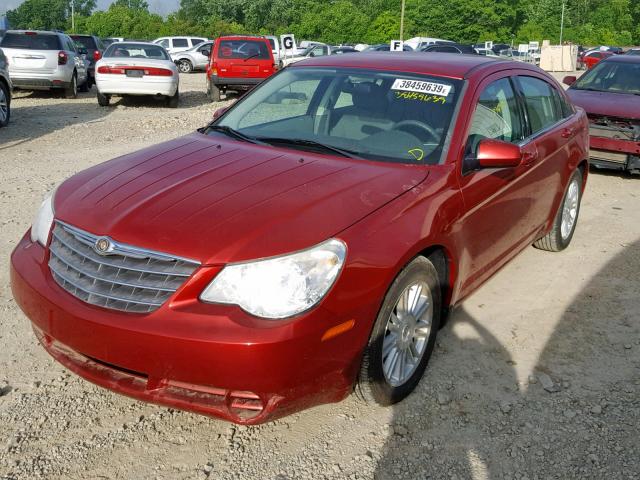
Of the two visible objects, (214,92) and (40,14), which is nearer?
Result: (214,92)

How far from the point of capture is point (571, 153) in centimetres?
556

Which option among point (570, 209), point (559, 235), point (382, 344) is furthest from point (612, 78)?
point (382, 344)

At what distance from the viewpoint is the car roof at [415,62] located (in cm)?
424

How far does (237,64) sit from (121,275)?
15693 mm

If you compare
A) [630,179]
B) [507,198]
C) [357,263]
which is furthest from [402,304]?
[630,179]

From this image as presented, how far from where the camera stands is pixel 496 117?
14.3ft

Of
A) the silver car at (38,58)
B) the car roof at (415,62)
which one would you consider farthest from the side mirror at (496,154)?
the silver car at (38,58)

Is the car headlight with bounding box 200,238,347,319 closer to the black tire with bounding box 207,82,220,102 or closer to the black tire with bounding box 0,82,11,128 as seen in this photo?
the black tire with bounding box 0,82,11,128

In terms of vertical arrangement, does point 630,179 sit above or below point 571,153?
below

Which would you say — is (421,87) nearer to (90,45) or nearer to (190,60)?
(90,45)

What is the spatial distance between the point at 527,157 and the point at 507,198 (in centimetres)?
28

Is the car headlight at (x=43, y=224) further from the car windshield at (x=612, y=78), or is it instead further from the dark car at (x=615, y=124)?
the car windshield at (x=612, y=78)

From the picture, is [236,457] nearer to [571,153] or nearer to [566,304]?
[566,304]

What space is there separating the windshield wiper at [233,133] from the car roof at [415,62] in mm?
788
